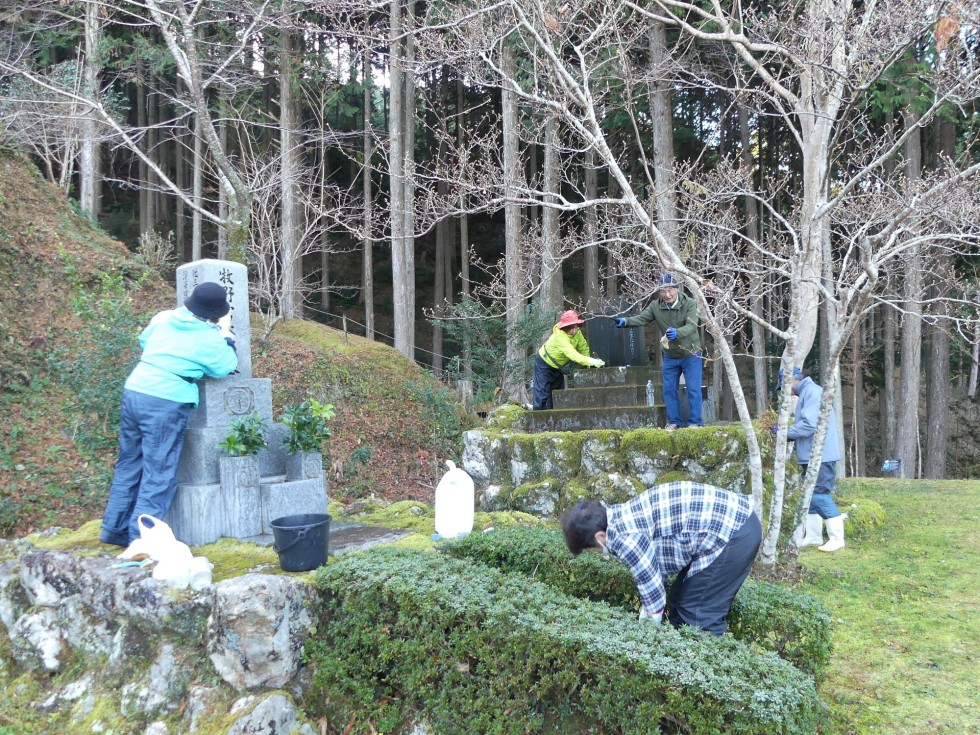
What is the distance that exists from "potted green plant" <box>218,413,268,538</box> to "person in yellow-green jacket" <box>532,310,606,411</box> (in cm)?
435

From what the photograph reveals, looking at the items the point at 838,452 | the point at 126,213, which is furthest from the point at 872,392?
the point at 126,213

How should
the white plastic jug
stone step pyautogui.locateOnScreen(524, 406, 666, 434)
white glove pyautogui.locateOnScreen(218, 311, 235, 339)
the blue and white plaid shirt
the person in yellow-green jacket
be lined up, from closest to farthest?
the blue and white plaid shirt < the white plastic jug < white glove pyautogui.locateOnScreen(218, 311, 235, 339) < stone step pyautogui.locateOnScreen(524, 406, 666, 434) < the person in yellow-green jacket

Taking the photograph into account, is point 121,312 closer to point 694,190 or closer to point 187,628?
point 187,628

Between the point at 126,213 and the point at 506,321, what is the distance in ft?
54.8

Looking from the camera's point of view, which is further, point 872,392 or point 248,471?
point 872,392

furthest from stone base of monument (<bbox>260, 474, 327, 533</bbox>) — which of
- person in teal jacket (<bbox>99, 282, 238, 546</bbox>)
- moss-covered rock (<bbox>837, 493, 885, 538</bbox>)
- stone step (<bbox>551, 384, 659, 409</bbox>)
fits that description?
moss-covered rock (<bbox>837, 493, 885, 538</bbox>)

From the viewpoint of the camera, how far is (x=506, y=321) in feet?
46.6

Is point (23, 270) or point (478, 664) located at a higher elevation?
point (23, 270)

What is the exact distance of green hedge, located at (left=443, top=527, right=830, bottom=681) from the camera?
11.8 ft

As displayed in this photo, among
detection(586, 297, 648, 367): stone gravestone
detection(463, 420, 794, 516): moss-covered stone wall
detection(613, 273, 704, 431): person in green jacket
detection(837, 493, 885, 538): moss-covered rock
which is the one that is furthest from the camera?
detection(586, 297, 648, 367): stone gravestone

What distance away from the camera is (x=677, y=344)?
25.0 feet

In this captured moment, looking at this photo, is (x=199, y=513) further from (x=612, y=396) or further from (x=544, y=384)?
(x=612, y=396)

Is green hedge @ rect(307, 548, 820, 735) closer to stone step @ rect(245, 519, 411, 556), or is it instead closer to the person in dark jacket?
stone step @ rect(245, 519, 411, 556)

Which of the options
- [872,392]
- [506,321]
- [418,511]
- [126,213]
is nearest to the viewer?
[418,511]
